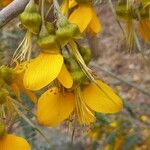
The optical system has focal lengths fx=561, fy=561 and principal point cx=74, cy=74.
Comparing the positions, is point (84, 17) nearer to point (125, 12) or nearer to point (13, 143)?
point (125, 12)

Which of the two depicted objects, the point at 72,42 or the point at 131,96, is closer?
the point at 72,42

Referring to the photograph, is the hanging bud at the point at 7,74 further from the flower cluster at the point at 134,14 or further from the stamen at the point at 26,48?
the flower cluster at the point at 134,14

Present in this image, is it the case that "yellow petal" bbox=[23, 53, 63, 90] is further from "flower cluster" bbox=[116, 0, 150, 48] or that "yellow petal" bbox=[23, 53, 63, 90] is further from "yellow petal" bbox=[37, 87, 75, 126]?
"flower cluster" bbox=[116, 0, 150, 48]

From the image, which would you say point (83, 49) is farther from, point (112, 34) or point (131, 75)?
point (112, 34)

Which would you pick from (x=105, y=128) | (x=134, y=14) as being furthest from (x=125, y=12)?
(x=105, y=128)

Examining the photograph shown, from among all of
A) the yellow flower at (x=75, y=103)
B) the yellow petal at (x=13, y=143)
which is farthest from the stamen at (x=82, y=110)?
the yellow petal at (x=13, y=143)

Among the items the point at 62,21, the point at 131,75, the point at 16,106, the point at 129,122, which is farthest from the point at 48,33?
the point at 131,75
